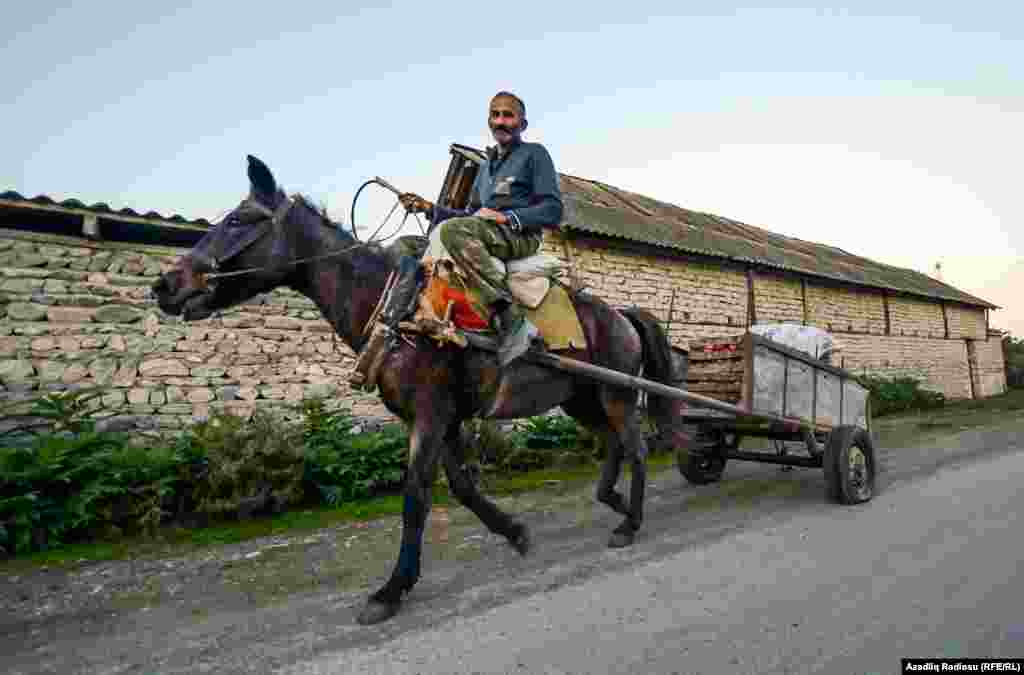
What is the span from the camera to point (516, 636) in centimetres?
244

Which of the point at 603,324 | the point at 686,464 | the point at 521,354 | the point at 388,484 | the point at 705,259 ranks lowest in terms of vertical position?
the point at 388,484

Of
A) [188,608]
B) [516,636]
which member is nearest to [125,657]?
[188,608]

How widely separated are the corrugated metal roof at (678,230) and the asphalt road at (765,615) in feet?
21.1

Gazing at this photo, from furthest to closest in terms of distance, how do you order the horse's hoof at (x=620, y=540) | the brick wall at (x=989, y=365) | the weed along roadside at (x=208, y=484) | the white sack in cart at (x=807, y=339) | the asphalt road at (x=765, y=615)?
1. the brick wall at (x=989, y=365)
2. the white sack in cart at (x=807, y=339)
3. the weed along roadside at (x=208, y=484)
4. the horse's hoof at (x=620, y=540)
5. the asphalt road at (x=765, y=615)

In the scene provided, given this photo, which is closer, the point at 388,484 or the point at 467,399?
the point at 467,399

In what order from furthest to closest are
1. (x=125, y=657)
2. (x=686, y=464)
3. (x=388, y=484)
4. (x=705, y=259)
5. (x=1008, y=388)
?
(x=1008, y=388), (x=705, y=259), (x=388, y=484), (x=686, y=464), (x=125, y=657)

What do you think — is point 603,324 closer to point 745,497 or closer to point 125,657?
point 745,497

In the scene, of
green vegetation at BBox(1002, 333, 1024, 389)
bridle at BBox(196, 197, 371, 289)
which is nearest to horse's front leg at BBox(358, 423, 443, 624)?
bridle at BBox(196, 197, 371, 289)

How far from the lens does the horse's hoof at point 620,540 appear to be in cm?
377

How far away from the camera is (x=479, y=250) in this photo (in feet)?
10.3

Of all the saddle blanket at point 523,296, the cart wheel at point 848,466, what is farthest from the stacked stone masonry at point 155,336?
the cart wheel at point 848,466

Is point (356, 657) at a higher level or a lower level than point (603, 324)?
lower

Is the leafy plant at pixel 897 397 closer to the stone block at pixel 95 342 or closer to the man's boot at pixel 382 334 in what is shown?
the man's boot at pixel 382 334

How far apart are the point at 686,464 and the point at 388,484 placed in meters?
3.58
